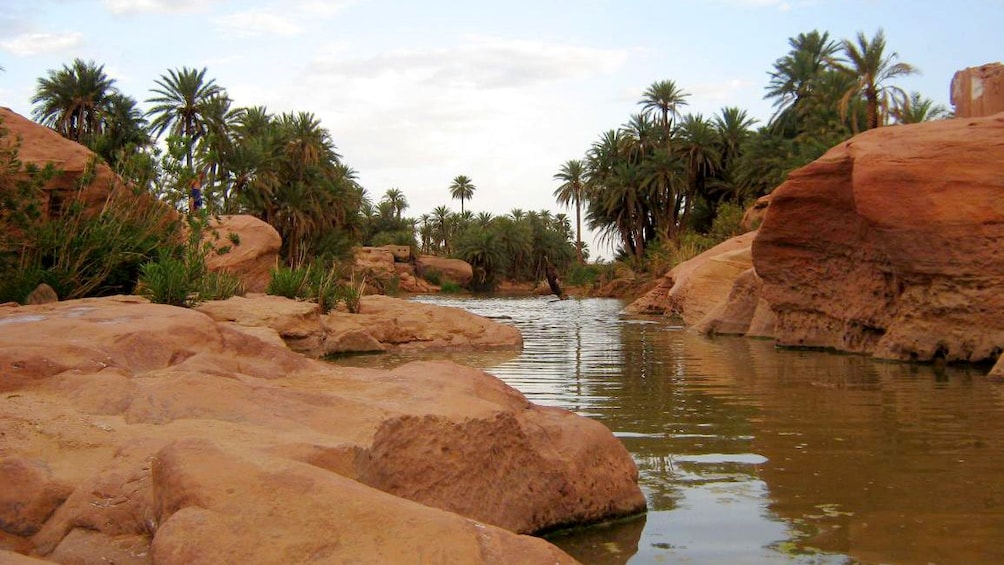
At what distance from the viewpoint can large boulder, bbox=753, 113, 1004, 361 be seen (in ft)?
30.6

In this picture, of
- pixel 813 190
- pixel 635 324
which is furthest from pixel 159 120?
pixel 813 190

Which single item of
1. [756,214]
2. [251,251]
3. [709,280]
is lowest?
[709,280]

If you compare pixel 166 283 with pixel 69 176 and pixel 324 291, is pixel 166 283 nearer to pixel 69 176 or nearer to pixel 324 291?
pixel 69 176

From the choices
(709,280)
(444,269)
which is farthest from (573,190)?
(709,280)

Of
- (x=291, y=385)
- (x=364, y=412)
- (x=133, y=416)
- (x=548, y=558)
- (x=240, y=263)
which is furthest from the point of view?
(x=240, y=263)

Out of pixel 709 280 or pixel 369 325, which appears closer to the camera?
pixel 369 325

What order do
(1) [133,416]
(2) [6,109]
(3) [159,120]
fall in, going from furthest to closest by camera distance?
(3) [159,120] → (2) [6,109] → (1) [133,416]

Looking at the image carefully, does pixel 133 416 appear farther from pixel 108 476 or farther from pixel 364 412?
pixel 364 412

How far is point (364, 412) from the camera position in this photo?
360 centimetres

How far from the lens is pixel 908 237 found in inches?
387

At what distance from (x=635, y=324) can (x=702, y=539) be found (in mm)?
15356

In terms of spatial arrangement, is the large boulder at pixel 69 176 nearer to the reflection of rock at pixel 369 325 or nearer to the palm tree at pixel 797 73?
the reflection of rock at pixel 369 325

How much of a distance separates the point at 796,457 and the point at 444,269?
57605 millimetres

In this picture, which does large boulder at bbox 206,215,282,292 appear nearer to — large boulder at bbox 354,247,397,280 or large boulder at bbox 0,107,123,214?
large boulder at bbox 0,107,123,214
